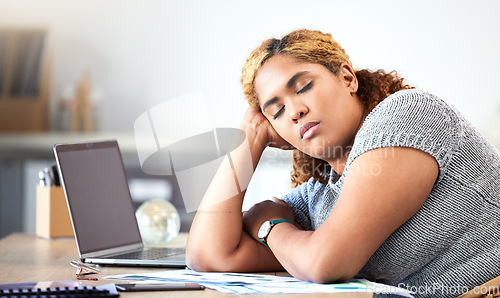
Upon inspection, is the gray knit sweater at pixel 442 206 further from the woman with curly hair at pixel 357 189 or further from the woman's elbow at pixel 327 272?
the woman's elbow at pixel 327 272

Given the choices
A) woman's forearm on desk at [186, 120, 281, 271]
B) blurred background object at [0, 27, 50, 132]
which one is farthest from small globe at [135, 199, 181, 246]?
blurred background object at [0, 27, 50, 132]

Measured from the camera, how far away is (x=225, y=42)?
3104mm

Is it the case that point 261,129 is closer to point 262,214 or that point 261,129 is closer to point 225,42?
point 262,214

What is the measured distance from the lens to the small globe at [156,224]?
1.48 metres

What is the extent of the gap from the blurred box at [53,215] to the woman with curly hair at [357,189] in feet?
1.82

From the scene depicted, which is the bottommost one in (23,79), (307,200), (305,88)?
(307,200)

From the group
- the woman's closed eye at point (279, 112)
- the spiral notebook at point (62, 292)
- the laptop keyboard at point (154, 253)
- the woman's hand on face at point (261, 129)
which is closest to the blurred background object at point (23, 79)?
the laptop keyboard at point (154, 253)

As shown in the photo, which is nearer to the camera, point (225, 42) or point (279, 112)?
point (279, 112)

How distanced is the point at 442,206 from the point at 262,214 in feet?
1.21

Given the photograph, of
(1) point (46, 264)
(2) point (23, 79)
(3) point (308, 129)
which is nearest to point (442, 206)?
(3) point (308, 129)

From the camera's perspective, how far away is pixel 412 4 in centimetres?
298

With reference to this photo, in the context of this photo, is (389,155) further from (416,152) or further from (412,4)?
(412,4)

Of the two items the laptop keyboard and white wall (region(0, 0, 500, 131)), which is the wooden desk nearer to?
the laptop keyboard

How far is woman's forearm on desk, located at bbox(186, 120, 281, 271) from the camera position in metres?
1.09
